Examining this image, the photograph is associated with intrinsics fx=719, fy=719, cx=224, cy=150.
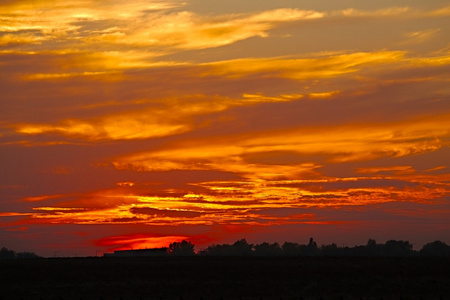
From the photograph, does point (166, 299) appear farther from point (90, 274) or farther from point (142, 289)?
point (90, 274)

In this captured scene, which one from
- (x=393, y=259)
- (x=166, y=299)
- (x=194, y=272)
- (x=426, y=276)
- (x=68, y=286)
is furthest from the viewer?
(x=393, y=259)

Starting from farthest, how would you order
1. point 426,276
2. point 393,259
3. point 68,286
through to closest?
point 393,259 < point 426,276 < point 68,286

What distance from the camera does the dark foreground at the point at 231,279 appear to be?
5941cm

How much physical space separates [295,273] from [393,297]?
17.4 metres

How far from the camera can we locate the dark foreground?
59406 millimetres

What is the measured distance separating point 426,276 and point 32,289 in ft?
122

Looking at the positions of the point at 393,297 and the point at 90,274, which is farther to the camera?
the point at 90,274

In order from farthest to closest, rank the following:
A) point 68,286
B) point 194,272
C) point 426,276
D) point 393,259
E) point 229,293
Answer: point 393,259 < point 194,272 < point 426,276 < point 68,286 < point 229,293

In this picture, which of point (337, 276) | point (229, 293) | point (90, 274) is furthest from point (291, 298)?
point (90, 274)

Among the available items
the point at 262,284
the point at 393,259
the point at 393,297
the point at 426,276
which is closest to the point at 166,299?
the point at 262,284

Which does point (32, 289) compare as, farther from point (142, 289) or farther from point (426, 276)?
Result: point (426, 276)

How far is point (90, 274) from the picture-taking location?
7369 centimetres

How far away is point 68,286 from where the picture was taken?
2559 inches

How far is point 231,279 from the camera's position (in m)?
69.1
